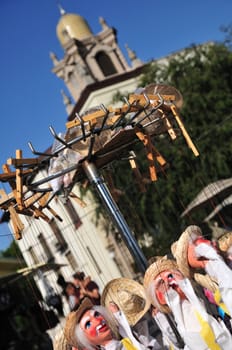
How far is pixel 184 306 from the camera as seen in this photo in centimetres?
381

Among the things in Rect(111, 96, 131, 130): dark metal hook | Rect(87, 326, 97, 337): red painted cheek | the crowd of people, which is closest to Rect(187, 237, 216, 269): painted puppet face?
the crowd of people

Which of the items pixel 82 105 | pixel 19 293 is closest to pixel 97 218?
pixel 19 293

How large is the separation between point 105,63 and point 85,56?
1355 millimetres

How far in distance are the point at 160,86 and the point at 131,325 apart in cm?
274

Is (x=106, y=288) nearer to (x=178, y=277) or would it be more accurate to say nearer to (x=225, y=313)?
(x=178, y=277)

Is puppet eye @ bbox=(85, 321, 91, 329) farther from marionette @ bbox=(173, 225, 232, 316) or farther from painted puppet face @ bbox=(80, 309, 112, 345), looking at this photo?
marionette @ bbox=(173, 225, 232, 316)

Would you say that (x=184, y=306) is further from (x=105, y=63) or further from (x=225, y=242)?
(x=105, y=63)

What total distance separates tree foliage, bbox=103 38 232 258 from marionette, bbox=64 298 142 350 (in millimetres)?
9370

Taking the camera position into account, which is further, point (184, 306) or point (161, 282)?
point (161, 282)

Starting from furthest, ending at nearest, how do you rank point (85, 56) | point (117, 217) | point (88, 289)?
point (85, 56) → point (88, 289) → point (117, 217)

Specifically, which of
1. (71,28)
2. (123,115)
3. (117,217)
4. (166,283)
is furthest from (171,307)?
(71,28)

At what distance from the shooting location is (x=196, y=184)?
14.0 m

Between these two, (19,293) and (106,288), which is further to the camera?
(19,293)

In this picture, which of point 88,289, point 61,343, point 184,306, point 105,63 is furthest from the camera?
point 105,63
